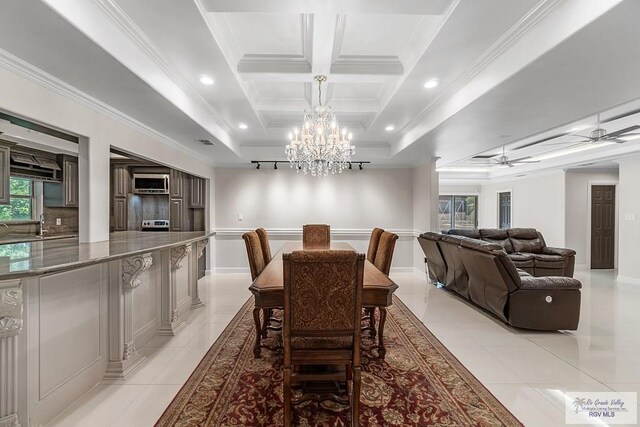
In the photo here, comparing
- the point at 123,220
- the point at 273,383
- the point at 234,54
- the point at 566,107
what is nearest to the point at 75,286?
the point at 273,383

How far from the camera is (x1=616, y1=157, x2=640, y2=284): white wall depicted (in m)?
5.16

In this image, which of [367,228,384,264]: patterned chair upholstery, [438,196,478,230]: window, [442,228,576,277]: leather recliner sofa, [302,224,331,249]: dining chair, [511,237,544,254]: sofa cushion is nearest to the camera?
[367,228,384,264]: patterned chair upholstery

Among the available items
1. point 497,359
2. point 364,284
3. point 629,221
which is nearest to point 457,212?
point 629,221

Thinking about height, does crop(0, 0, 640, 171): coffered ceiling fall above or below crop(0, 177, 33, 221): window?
above

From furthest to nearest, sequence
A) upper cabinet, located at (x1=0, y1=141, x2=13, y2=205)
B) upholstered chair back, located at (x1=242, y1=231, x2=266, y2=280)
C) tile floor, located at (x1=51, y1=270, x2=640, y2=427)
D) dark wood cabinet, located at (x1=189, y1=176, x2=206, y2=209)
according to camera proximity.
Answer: dark wood cabinet, located at (x1=189, y1=176, x2=206, y2=209)
upper cabinet, located at (x1=0, y1=141, x2=13, y2=205)
upholstered chair back, located at (x1=242, y1=231, x2=266, y2=280)
tile floor, located at (x1=51, y1=270, x2=640, y2=427)

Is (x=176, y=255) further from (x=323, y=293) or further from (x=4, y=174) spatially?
(x=4, y=174)

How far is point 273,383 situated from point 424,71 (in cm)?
282

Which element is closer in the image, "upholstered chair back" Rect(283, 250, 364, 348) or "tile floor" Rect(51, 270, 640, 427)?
"upholstered chair back" Rect(283, 250, 364, 348)

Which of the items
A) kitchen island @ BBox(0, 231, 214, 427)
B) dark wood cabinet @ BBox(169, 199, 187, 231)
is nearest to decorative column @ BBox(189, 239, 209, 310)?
kitchen island @ BBox(0, 231, 214, 427)

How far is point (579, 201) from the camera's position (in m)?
6.46

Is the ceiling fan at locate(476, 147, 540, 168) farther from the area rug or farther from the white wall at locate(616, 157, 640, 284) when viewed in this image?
the area rug

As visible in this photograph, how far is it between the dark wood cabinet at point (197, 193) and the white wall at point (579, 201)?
7.80 metres

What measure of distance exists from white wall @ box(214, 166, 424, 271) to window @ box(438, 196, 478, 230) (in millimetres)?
4597

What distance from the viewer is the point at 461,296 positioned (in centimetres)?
431
